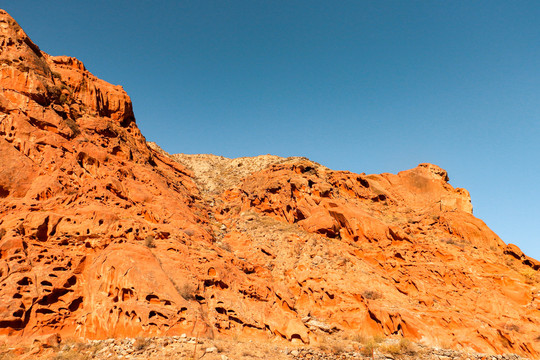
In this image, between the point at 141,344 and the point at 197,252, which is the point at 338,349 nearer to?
the point at 141,344

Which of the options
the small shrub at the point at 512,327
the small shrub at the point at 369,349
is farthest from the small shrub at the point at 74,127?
the small shrub at the point at 512,327

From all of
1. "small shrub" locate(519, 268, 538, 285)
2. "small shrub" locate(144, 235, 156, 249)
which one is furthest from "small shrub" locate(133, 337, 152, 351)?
"small shrub" locate(519, 268, 538, 285)

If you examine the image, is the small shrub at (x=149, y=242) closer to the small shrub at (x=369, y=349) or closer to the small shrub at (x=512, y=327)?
the small shrub at (x=369, y=349)

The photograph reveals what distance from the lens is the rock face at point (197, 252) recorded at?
38.6 feet

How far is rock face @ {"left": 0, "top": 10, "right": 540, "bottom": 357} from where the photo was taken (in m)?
11.8

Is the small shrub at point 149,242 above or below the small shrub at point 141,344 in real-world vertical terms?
above

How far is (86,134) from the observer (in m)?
20.6

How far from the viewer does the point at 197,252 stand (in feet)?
53.1

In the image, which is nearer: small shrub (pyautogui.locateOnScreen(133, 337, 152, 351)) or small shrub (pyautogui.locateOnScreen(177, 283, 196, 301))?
small shrub (pyautogui.locateOnScreen(133, 337, 152, 351))

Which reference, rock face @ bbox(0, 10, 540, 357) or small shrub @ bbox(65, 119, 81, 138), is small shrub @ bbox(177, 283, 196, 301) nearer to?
rock face @ bbox(0, 10, 540, 357)

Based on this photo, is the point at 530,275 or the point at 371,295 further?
the point at 530,275

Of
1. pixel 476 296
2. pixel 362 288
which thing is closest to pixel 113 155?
pixel 362 288

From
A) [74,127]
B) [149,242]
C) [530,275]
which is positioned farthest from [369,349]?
[74,127]

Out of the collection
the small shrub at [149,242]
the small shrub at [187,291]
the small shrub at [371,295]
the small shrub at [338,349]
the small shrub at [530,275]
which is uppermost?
the small shrub at [530,275]
